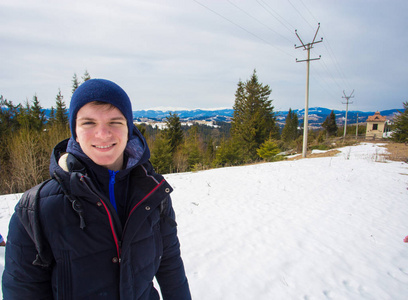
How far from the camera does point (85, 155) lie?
45.6 inches

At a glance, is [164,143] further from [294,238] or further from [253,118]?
[294,238]

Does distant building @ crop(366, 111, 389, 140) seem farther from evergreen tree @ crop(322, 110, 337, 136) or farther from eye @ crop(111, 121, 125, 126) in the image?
eye @ crop(111, 121, 125, 126)

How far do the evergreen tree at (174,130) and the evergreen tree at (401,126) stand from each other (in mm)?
30807

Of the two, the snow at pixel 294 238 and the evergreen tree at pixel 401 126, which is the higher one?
the evergreen tree at pixel 401 126

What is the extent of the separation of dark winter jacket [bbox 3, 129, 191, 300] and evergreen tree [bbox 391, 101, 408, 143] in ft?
121

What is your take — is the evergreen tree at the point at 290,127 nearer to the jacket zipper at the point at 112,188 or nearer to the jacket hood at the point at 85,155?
the jacket hood at the point at 85,155

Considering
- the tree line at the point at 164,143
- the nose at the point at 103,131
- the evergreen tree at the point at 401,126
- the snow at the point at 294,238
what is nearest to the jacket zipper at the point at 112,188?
the nose at the point at 103,131

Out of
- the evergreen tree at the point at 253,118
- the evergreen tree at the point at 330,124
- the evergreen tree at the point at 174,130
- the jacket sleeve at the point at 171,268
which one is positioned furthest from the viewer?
the evergreen tree at the point at 330,124

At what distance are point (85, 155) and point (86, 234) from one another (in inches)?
17.4

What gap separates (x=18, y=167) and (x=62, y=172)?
15209mm

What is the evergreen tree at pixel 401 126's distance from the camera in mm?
26347

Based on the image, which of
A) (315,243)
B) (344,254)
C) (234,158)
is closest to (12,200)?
(315,243)

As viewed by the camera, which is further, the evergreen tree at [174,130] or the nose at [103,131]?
the evergreen tree at [174,130]

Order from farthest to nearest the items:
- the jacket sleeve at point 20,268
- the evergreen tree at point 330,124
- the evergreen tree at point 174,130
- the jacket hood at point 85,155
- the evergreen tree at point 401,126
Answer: the evergreen tree at point 330,124 < the evergreen tree at point 174,130 < the evergreen tree at point 401,126 < the jacket hood at point 85,155 < the jacket sleeve at point 20,268
